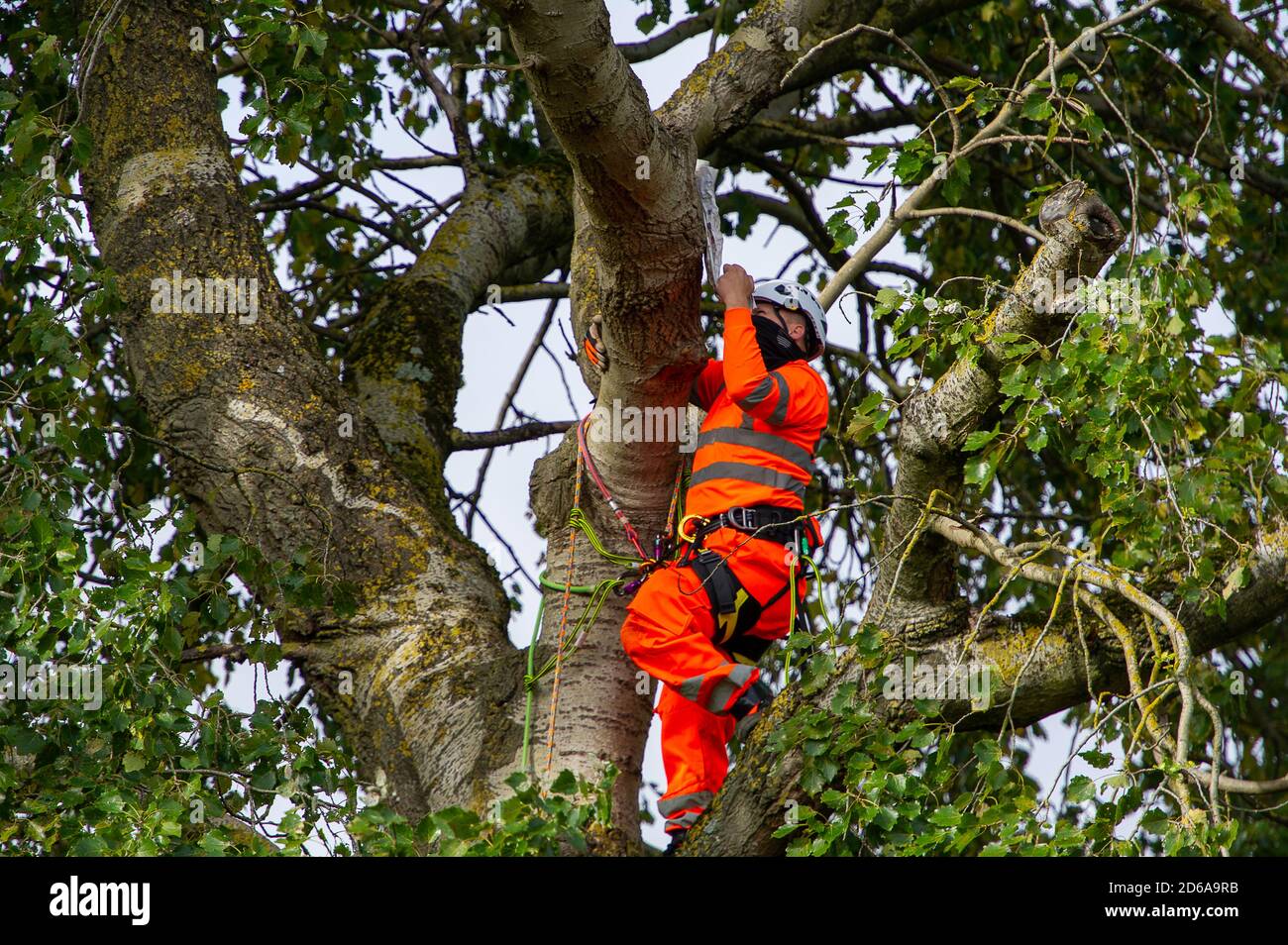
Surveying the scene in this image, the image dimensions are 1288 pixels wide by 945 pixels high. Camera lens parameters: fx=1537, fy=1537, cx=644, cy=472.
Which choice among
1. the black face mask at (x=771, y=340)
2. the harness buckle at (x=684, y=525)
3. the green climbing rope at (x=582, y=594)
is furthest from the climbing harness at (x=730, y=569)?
the black face mask at (x=771, y=340)

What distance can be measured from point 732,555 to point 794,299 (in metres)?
0.95

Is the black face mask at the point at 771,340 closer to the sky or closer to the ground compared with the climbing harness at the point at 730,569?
closer to the sky

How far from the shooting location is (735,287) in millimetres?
4160

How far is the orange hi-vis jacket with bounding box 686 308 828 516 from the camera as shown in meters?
4.25

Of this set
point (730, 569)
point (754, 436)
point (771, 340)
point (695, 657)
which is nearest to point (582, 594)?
point (695, 657)

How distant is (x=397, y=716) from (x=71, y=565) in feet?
2.97

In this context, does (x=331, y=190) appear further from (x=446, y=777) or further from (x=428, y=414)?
(x=446, y=777)

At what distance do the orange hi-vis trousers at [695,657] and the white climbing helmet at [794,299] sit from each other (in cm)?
72

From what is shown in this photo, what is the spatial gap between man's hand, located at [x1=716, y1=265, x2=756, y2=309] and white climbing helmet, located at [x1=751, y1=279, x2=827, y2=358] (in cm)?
37

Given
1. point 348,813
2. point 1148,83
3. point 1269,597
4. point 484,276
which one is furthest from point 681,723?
point 1148,83

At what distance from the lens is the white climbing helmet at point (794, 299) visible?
4594mm

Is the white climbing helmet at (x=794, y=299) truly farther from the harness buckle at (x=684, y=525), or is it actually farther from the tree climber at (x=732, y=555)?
the harness buckle at (x=684, y=525)

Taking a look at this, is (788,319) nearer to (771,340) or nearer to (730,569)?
(771,340)

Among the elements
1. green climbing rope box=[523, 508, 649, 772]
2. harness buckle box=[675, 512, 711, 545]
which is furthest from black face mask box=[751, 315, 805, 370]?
green climbing rope box=[523, 508, 649, 772]
